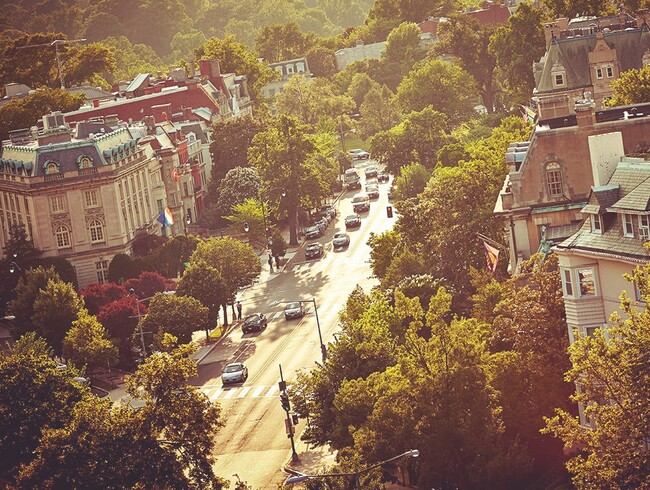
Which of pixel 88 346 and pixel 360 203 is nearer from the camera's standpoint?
pixel 88 346

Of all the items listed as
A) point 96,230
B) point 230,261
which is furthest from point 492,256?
point 96,230

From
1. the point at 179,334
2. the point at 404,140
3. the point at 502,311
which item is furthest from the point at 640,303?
the point at 404,140

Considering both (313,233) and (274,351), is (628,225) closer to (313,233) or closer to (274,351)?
(274,351)

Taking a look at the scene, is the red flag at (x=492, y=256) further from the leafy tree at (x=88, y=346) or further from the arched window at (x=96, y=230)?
the arched window at (x=96, y=230)

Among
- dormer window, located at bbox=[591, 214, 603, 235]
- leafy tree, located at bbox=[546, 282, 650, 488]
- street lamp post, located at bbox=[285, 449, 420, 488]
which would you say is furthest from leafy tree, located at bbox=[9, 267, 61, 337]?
leafy tree, located at bbox=[546, 282, 650, 488]

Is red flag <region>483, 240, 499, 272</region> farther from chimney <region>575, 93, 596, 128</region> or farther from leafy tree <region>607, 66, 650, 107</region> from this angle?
leafy tree <region>607, 66, 650, 107</region>
